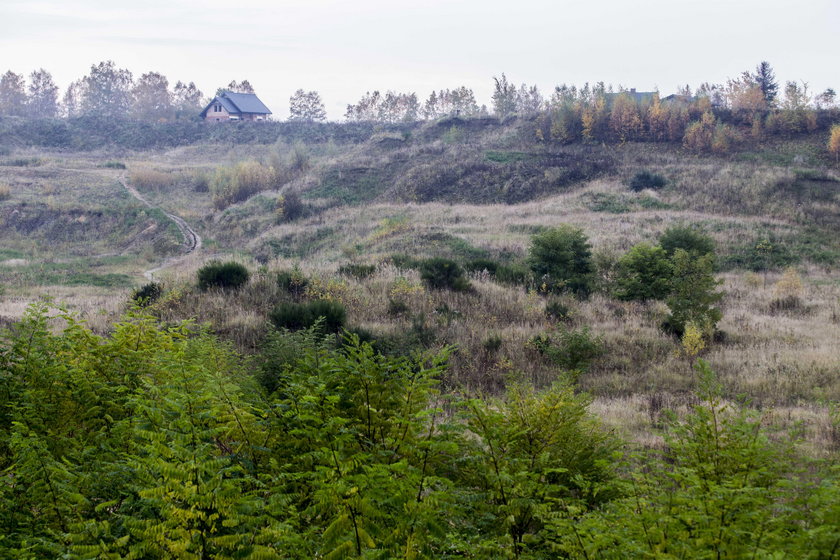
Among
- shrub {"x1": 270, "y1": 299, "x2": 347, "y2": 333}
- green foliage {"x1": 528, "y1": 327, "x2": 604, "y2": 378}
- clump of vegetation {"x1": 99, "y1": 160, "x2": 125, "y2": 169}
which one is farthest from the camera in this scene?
clump of vegetation {"x1": 99, "y1": 160, "x2": 125, "y2": 169}

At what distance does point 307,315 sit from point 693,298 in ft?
30.4

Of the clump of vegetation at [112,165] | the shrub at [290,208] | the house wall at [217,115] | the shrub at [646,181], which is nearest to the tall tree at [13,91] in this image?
the house wall at [217,115]

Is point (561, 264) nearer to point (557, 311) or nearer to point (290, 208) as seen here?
point (557, 311)

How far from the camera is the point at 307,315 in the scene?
13.3 metres

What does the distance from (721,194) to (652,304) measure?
2436 centimetres

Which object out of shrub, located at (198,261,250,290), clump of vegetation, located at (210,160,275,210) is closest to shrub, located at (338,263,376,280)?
shrub, located at (198,261,250,290)

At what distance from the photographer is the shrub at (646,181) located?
126ft

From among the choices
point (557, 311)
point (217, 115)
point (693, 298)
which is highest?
point (217, 115)

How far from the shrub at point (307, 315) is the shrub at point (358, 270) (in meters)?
4.43

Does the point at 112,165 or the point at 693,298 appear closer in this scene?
the point at 693,298

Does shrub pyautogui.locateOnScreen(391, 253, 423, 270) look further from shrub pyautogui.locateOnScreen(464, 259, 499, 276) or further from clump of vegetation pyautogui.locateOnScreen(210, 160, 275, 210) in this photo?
clump of vegetation pyautogui.locateOnScreen(210, 160, 275, 210)

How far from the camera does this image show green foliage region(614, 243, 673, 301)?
631 inches

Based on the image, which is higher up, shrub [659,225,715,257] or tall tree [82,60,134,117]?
tall tree [82,60,134,117]

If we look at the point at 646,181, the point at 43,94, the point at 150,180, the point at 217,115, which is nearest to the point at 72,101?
the point at 43,94
